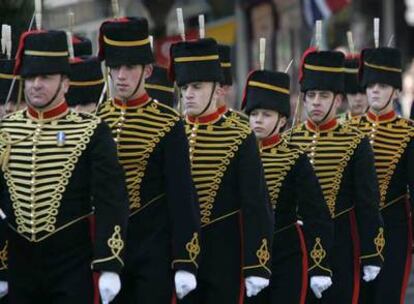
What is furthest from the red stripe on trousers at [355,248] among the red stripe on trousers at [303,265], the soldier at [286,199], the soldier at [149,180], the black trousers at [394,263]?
the soldier at [149,180]

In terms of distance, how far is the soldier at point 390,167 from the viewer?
1366 centimetres

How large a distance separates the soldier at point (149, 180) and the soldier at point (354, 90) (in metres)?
4.26

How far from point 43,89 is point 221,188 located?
1.76 m

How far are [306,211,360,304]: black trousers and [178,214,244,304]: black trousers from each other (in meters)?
1.72

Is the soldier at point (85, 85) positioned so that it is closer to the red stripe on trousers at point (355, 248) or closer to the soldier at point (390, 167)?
the red stripe on trousers at point (355, 248)

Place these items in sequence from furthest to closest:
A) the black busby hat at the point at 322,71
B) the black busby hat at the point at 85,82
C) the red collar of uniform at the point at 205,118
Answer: the black busby hat at the point at 322,71 → the black busby hat at the point at 85,82 → the red collar of uniform at the point at 205,118

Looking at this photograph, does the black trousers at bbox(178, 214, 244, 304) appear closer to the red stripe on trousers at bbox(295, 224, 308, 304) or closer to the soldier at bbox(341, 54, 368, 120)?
the red stripe on trousers at bbox(295, 224, 308, 304)

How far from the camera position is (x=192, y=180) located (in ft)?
36.0

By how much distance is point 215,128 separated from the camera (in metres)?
11.9

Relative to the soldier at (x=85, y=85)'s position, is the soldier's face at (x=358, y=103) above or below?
below

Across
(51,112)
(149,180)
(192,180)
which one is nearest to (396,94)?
(192,180)

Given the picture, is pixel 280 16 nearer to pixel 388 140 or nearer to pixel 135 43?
pixel 388 140

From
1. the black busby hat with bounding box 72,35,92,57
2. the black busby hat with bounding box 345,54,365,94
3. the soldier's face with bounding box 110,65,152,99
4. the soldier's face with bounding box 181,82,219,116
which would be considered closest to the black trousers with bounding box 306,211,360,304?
the soldier's face with bounding box 181,82,219,116

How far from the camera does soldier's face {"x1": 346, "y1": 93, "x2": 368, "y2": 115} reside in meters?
15.5
